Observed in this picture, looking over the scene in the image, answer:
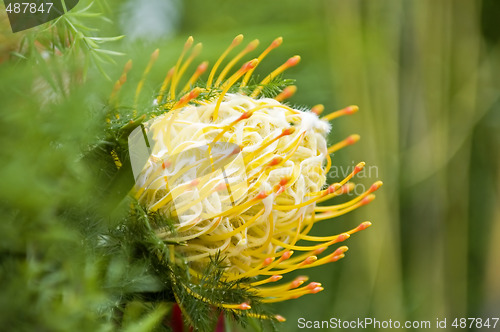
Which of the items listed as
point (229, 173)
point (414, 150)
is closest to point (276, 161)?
point (229, 173)

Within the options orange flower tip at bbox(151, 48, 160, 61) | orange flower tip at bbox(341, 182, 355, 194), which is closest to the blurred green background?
orange flower tip at bbox(341, 182, 355, 194)

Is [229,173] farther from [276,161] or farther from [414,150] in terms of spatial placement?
[414,150]

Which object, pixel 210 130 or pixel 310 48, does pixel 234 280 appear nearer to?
pixel 210 130

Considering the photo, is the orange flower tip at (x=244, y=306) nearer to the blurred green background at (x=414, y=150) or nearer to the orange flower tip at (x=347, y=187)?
the orange flower tip at (x=347, y=187)

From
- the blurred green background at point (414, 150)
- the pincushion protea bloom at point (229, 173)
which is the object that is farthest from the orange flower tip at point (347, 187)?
the blurred green background at point (414, 150)

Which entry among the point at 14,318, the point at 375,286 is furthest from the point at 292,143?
the point at 375,286

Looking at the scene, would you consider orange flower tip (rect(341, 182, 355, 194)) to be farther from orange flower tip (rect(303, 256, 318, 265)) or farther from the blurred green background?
the blurred green background
